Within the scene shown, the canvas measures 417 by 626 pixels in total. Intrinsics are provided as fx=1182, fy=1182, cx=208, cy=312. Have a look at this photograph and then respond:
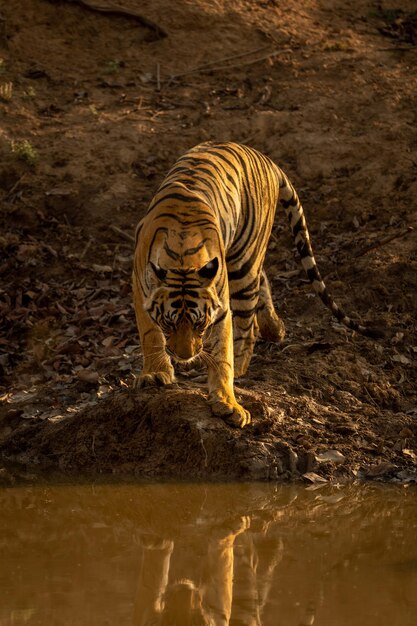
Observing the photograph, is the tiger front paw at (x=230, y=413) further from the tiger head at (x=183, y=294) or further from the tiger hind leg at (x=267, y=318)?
the tiger hind leg at (x=267, y=318)

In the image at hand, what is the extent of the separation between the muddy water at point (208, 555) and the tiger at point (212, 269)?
75cm

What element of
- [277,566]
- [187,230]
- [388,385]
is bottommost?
[388,385]

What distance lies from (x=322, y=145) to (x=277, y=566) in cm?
619

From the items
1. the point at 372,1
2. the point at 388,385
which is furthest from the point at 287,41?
the point at 388,385

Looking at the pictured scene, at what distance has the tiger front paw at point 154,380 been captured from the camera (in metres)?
7.09

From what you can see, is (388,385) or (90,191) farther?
(90,191)

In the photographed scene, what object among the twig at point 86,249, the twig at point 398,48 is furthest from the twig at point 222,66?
the twig at point 86,249

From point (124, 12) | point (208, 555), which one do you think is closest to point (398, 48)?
point (124, 12)

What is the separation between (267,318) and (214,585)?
326 cm

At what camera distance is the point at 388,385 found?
8.01 metres

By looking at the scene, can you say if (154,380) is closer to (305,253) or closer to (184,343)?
(184,343)

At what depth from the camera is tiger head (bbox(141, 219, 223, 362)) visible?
255 inches

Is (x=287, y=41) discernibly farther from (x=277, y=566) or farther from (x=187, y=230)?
(x=277, y=566)

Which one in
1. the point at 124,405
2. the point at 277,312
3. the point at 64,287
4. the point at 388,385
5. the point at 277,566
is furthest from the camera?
the point at 64,287
